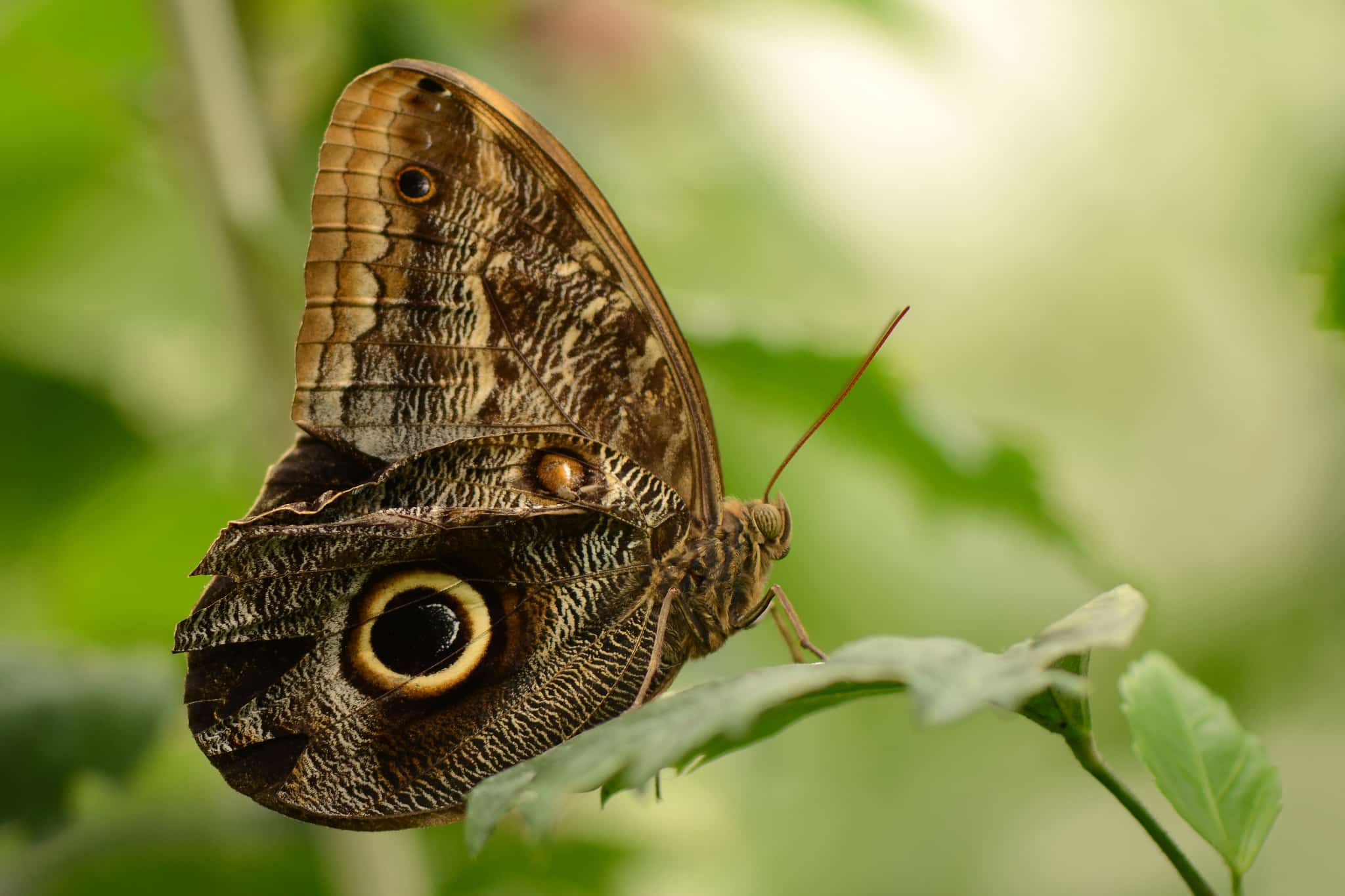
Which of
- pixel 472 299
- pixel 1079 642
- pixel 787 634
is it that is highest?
pixel 472 299

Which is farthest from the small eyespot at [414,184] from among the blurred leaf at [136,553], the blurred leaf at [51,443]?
the blurred leaf at [51,443]

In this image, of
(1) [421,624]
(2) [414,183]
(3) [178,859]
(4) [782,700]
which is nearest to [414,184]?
(2) [414,183]

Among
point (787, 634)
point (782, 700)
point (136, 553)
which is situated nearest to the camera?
point (782, 700)

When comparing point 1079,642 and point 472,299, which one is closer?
point 1079,642

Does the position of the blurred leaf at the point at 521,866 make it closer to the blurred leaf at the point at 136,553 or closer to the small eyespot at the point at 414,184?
the blurred leaf at the point at 136,553

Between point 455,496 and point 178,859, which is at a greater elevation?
point 455,496

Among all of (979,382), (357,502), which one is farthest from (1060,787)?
(357,502)

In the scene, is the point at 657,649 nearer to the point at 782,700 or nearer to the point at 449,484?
the point at 449,484

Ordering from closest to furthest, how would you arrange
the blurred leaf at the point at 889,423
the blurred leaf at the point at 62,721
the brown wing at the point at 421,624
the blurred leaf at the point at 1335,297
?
1. the blurred leaf at the point at 1335,297
2. the brown wing at the point at 421,624
3. the blurred leaf at the point at 62,721
4. the blurred leaf at the point at 889,423
